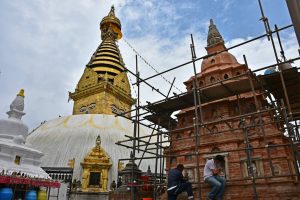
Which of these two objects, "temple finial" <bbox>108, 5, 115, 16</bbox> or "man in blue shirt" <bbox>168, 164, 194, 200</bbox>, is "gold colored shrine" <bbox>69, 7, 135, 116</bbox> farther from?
"man in blue shirt" <bbox>168, 164, 194, 200</bbox>

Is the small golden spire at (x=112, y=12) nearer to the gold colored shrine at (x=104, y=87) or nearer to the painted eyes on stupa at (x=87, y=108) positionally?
the gold colored shrine at (x=104, y=87)

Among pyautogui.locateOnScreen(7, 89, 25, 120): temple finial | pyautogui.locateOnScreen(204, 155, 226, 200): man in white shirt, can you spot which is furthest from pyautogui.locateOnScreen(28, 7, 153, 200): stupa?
pyautogui.locateOnScreen(7, 89, 25, 120): temple finial

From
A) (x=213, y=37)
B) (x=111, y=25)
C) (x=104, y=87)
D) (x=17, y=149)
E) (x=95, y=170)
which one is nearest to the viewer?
(x=17, y=149)

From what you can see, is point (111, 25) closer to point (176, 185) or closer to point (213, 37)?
point (213, 37)

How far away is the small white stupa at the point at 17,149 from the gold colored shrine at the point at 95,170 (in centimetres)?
690

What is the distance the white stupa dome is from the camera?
25.8 m

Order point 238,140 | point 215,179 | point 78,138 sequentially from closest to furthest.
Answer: point 215,179 → point 238,140 → point 78,138

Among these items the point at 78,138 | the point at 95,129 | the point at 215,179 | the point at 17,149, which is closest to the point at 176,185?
the point at 215,179

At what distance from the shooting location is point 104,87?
3856 centimetres

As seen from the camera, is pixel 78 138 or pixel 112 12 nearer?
pixel 78 138

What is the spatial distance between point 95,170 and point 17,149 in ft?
30.1

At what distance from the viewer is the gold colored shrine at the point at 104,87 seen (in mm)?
38659

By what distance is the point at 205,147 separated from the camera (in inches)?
571

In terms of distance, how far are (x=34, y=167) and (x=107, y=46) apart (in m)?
31.7
